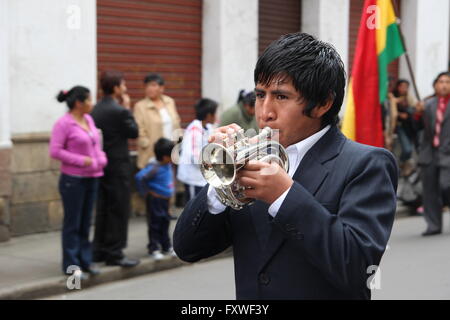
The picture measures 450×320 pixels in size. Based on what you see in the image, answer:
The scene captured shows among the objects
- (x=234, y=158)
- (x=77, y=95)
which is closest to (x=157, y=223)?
(x=77, y=95)

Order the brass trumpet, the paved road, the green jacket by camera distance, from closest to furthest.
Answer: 1. the brass trumpet
2. the paved road
3. the green jacket

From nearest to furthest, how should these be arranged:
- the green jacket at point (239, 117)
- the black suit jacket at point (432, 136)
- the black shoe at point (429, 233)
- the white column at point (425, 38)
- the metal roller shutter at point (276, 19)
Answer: the green jacket at point (239, 117) → the black suit jacket at point (432, 136) → the black shoe at point (429, 233) → the metal roller shutter at point (276, 19) → the white column at point (425, 38)

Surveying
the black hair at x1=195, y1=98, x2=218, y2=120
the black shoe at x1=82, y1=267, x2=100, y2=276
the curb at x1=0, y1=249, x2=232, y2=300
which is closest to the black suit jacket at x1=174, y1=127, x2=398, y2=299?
the curb at x1=0, y1=249, x2=232, y2=300

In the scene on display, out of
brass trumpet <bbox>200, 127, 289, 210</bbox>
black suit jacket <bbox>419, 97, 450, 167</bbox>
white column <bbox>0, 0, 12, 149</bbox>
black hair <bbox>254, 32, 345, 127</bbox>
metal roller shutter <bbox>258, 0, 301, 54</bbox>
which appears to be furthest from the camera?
metal roller shutter <bbox>258, 0, 301, 54</bbox>

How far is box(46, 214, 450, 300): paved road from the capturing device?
683 centimetres

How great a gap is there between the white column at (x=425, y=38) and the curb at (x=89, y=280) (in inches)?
395

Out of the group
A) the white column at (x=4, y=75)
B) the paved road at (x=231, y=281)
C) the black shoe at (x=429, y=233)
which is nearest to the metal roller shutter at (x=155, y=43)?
the white column at (x=4, y=75)

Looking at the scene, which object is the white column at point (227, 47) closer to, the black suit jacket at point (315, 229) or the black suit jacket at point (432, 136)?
the black suit jacket at point (432, 136)

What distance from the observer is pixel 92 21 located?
9898 millimetres

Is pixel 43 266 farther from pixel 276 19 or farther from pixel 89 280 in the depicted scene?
pixel 276 19

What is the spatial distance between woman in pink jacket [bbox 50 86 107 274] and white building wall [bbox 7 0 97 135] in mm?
1978

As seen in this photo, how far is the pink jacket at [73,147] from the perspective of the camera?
282 inches

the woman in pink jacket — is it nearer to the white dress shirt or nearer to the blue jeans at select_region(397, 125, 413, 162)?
the white dress shirt

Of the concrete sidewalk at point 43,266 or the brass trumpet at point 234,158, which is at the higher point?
the brass trumpet at point 234,158
